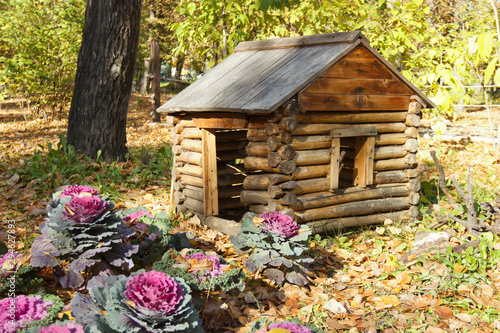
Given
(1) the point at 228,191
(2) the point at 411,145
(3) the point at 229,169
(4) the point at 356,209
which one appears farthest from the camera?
(3) the point at 229,169

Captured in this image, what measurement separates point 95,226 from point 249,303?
5.20 ft

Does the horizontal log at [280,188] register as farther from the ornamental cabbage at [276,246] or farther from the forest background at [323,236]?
the ornamental cabbage at [276,246]

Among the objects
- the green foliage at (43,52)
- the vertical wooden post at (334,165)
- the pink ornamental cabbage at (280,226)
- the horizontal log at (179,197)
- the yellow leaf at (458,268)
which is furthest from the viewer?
the green foliage at (43,52)

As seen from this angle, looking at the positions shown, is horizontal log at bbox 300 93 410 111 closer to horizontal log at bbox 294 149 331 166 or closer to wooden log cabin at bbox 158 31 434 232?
wooden log cabin at bbox 158 31 434 232

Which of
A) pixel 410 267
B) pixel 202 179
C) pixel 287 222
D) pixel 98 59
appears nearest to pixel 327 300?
pixel 287 222

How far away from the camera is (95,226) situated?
10.9 ft

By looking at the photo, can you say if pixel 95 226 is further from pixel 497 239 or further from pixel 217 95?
pixel 497 239

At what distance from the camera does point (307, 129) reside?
564cm

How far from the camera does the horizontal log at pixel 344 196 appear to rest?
5691mm

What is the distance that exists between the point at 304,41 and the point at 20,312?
16.3 ft

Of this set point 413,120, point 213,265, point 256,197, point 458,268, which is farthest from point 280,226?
point 413,120

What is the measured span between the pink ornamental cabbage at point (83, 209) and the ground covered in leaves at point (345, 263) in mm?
605

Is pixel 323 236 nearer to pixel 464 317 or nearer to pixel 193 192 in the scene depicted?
pixel 193 192

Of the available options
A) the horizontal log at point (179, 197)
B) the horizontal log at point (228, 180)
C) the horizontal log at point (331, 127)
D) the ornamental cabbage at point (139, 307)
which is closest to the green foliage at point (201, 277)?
the ornamental cabbage at point (139, 307)
